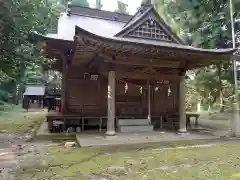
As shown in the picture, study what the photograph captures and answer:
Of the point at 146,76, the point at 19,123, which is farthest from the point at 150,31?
the point at 19,123

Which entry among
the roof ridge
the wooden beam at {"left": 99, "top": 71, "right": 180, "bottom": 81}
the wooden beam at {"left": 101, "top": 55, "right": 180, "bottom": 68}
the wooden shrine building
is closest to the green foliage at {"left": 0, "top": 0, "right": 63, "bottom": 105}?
the wooden shrine building

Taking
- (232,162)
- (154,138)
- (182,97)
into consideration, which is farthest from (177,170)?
(182,97)

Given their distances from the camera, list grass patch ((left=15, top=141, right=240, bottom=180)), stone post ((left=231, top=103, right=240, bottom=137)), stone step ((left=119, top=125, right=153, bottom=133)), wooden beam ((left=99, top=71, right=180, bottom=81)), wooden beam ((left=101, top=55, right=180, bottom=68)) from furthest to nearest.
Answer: stone step ((left=119, top=125, right=153, bottom=133)) → stone post ((left=231, top=103, right=240, bottom=137)) → wooden beam ((left=99, top=71, right=180, bottom=81)) → wooden beam ((left=101, top=55, right=180, bottom=68)) → grass patch ((left=15, top=141, right=240, bottom=180))

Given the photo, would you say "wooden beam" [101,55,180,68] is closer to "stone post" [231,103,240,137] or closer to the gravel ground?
"stone post" [231,103,240,137]

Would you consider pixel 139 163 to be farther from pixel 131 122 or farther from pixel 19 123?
pixel 19 123

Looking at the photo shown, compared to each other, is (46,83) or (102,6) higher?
(102,6)

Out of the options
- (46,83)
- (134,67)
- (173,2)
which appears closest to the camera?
(134,67)

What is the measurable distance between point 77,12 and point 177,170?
41.5ft

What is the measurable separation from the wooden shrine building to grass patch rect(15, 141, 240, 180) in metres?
1.95

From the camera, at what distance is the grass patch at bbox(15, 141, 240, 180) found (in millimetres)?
4457

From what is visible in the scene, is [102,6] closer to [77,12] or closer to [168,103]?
[77,12]

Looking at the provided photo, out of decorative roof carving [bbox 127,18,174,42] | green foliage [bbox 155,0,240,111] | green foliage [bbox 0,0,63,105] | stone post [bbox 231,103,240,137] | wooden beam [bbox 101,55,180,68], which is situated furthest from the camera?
green foliage [bbox 155,0,240,111]

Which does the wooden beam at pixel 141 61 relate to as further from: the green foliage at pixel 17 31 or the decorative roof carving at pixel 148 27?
the green foliage at pixel 17 31

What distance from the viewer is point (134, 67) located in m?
9.17
